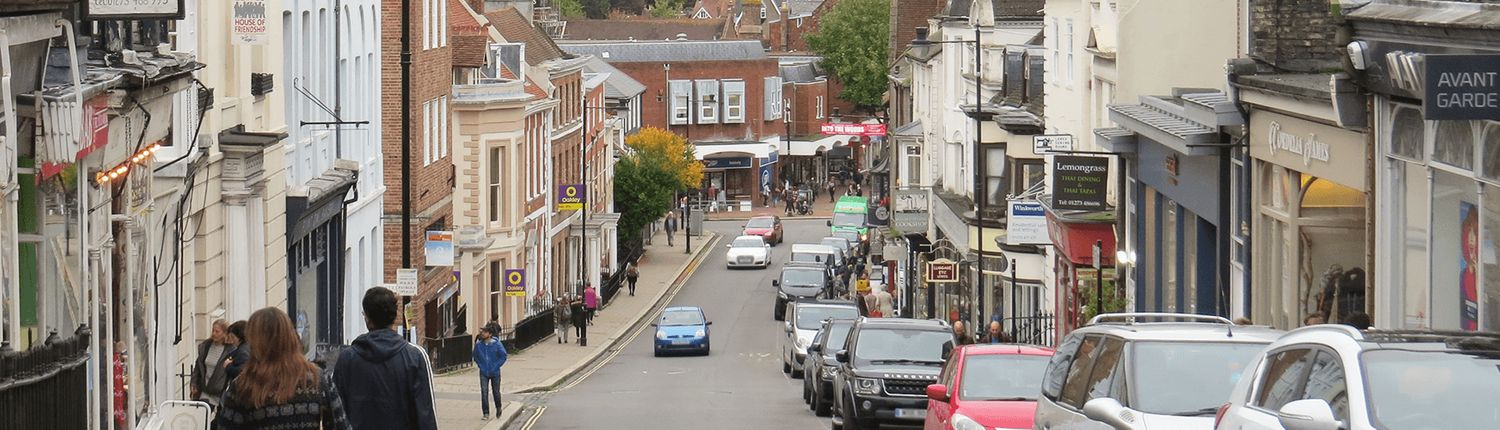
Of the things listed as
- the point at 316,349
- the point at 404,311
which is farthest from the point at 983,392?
the point at 404,311


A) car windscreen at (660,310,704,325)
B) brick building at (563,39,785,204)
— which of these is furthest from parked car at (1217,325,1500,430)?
brick building at (563,39,785,204)

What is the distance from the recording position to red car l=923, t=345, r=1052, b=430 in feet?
54.9

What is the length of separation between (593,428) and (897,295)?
3864 centimetres

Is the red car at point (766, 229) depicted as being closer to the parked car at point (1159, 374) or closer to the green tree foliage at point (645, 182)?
the green tree foliage at point (645, 182)

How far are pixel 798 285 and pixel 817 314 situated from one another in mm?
20595

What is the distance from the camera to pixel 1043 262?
39.4 meters

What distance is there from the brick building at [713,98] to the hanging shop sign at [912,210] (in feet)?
162

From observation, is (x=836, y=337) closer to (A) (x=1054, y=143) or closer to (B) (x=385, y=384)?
(A) (x=1054, y=143)

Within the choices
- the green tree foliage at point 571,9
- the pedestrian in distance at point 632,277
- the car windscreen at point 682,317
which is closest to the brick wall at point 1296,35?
the car windscreen at point 682,317

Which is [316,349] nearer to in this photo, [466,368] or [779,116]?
[466,368]

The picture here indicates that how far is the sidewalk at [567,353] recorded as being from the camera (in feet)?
93.1

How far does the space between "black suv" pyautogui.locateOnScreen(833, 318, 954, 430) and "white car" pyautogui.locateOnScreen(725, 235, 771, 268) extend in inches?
2082

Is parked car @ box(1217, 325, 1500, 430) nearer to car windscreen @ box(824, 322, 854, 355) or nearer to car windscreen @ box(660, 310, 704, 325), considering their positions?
car windscreen @ box(824, 322, 854, 355)

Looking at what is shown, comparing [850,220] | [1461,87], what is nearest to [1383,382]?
[1461,87]
